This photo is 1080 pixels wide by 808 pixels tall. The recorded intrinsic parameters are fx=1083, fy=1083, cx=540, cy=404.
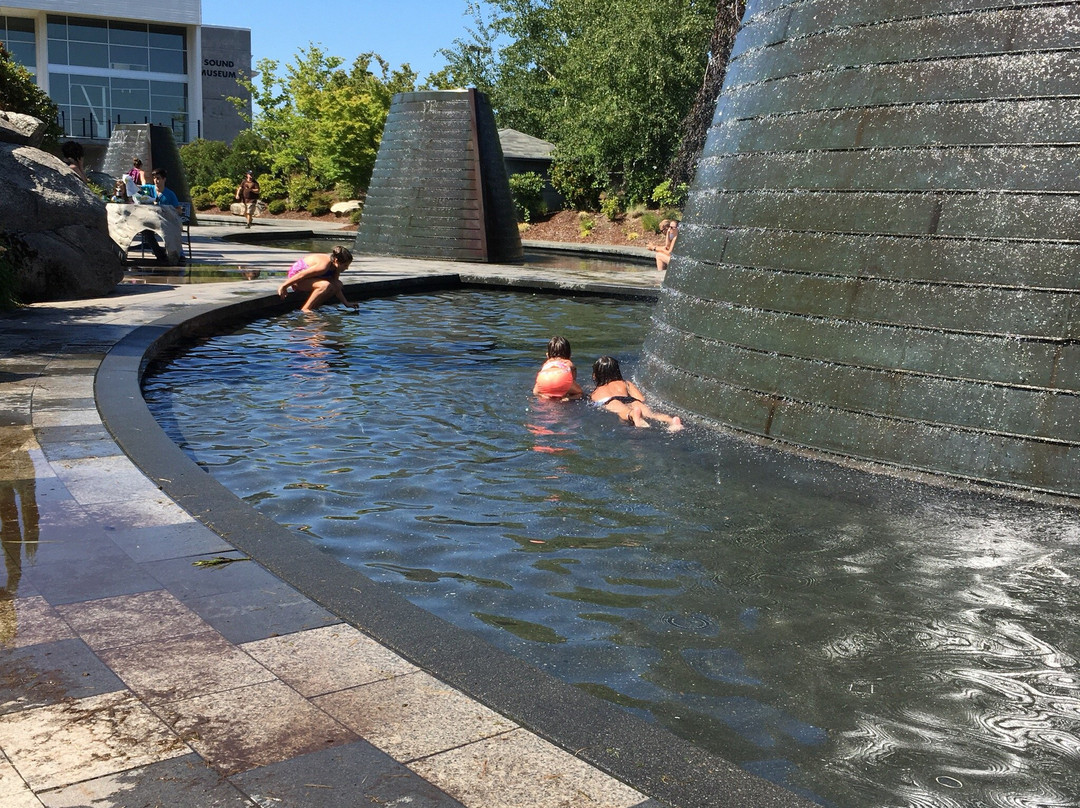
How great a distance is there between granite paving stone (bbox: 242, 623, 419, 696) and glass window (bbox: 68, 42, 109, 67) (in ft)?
206

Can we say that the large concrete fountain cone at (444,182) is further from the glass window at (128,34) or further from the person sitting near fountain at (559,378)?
the glass window at (128,34)

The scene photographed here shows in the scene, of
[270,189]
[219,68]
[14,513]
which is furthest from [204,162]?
[14,513]

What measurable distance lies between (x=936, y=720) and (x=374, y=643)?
2.16 meters

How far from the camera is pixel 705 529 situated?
6.44 meters

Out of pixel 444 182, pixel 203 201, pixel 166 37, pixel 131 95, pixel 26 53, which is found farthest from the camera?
pixel 166 37

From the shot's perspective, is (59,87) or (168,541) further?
(59,87)

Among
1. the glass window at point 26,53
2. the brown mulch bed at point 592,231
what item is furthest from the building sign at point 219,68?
the brown mulch bed at point 592,231

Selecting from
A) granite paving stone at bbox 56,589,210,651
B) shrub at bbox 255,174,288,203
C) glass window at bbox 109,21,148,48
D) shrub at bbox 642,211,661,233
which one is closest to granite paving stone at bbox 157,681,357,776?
granite paving stone at bbox 56,589,210,651

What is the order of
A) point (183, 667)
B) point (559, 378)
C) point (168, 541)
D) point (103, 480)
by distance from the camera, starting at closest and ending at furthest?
point (183, 667) → point (168, 541) → point (103, 480) → point (559, 378)

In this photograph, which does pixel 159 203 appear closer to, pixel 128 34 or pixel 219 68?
pixel 128 34

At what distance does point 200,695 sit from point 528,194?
37196 millimetres

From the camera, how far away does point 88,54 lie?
59.1 metres

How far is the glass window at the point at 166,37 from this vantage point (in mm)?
61375

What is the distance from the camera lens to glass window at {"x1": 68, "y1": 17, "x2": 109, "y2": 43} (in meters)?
58.5
